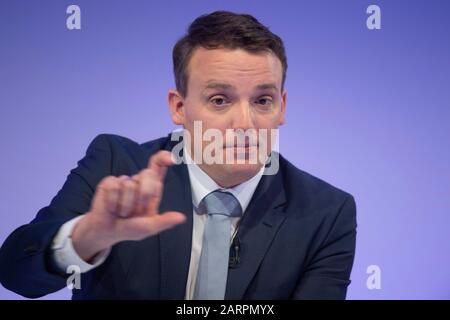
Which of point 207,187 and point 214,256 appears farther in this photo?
point 207,187

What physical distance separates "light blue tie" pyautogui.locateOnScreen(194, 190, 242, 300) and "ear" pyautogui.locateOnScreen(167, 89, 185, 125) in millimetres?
368

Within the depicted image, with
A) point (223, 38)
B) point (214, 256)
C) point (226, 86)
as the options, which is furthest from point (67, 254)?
point (223, 38)

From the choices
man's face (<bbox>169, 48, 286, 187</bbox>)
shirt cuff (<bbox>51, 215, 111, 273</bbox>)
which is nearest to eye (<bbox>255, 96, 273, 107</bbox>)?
man's face (<bbox>169, 48, 286, 187</bbox>)

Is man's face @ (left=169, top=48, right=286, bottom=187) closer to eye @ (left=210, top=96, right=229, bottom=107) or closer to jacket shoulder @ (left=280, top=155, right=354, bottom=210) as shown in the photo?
eye @ (left=210, top=96, right=229, bottom=107)

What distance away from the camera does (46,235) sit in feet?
4.94

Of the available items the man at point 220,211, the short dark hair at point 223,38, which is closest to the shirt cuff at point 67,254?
the man at point 220,211

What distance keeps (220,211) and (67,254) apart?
56 cm

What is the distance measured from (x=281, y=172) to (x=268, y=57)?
18.6 inches

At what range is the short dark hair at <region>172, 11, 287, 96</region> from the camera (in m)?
1.78

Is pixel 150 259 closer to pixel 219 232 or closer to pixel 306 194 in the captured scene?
pixel 219 232

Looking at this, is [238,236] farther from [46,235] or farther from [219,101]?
[46,235]

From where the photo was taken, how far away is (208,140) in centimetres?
177

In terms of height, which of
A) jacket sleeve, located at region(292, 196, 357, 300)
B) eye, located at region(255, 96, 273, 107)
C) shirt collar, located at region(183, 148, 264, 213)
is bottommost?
jacket sleeve, located at region(292, 196, 357, 300)

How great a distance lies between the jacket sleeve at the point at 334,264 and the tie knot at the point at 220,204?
34 cm
